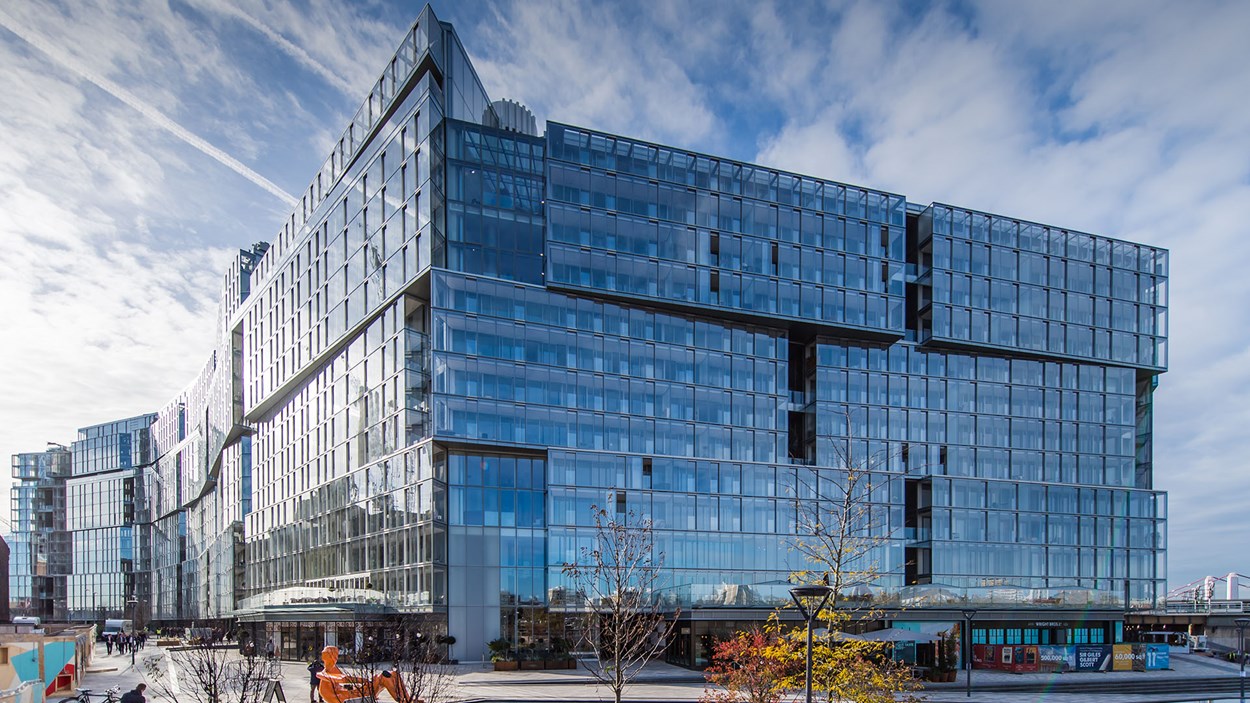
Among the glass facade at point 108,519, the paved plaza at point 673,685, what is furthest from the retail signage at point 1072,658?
the glass facade at point 108,519

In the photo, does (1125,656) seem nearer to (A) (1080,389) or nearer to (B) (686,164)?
(A) (1080,389)

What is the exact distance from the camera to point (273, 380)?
79.4 metres

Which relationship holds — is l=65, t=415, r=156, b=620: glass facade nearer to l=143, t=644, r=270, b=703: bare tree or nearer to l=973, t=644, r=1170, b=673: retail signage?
l=143, t=644, r=270, b=703: bare tree

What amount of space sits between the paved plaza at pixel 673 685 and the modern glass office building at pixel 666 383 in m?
6.20

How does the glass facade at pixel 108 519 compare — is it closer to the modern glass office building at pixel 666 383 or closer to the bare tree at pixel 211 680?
the modern glass office building at pixel 666 383

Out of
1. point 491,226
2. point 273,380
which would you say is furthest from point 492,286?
point 273,380

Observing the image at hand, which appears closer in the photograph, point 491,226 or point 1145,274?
point 491,226

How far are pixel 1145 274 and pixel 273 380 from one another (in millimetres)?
75845

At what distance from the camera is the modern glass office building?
181ft

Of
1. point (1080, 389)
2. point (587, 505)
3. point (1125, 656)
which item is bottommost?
point (1125, 656)

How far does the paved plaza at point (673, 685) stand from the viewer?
38.4 meters

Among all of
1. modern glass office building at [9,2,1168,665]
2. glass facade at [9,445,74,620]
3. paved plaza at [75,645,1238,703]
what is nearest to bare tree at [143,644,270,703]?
paved plaza at [75,645,1238,703]

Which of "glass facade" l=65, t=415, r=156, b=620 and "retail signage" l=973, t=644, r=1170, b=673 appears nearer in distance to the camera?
"retail signage" l=973, t=644, r=1170, b=673

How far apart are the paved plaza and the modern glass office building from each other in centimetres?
620
